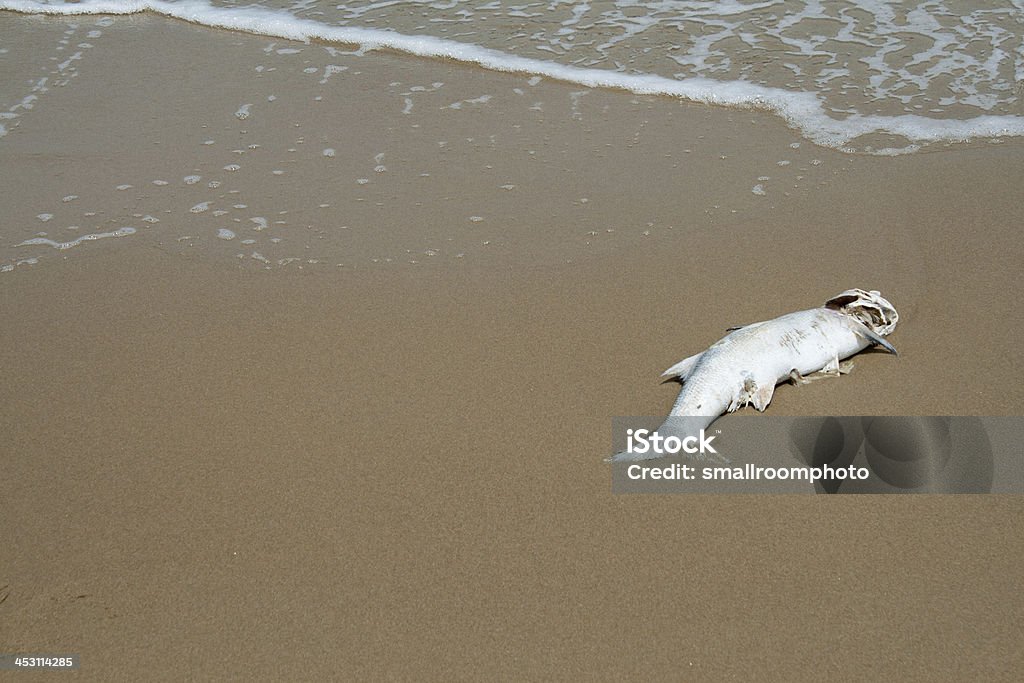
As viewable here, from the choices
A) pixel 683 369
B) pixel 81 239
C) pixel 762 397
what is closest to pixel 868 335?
pixel 762 397

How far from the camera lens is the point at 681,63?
7.17m

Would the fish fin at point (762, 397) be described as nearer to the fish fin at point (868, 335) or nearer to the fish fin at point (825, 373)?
the fish fin at point (825, 373)

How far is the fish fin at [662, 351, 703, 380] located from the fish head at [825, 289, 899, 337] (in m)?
0.78

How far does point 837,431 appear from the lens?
3.75m

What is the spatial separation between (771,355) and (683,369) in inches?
15.3

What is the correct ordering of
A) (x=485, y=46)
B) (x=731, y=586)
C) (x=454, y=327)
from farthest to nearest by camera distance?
(x=485, y=46)
(x=454, y=327)
(x=731, y=586)

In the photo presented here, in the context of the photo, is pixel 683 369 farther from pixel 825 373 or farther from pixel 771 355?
pixel 825 373

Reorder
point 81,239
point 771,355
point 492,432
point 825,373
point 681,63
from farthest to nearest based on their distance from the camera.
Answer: point 681,63 < point 81,239 < point 825,373 < point 771,355 < point 492,432

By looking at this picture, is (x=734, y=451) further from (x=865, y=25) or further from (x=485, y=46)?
(x=865, y=25)

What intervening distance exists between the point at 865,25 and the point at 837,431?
538 cm

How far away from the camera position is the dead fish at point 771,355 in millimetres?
3693

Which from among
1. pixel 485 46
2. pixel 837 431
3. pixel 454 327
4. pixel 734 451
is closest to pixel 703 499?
pixel 734 451

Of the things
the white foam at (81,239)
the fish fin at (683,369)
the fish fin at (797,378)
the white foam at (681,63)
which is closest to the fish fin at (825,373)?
the fish fin at (797,378)

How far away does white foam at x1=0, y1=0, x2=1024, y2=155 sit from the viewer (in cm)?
611
